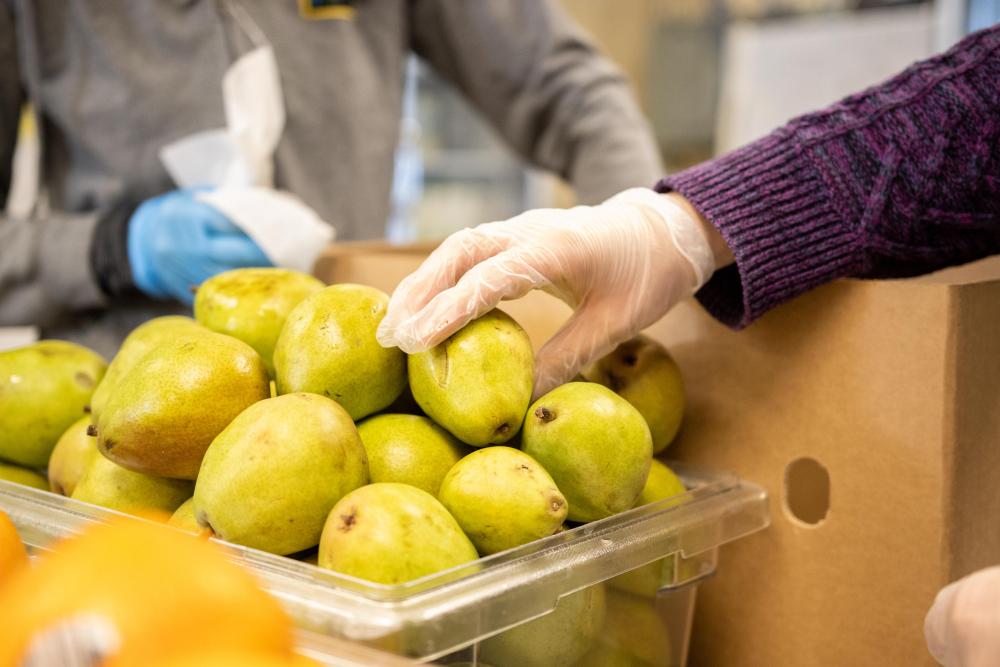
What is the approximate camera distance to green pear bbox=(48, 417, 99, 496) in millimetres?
782

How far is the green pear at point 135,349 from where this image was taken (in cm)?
76

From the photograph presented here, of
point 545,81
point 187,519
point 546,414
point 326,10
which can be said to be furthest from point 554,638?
point 545,81

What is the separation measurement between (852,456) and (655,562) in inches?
8.7

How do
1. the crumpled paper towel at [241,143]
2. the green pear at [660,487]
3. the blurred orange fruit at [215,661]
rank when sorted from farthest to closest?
the crumpled paper towel at [241,143] < the green pear at [660,487] < the blurred orange fruit at [215,661]

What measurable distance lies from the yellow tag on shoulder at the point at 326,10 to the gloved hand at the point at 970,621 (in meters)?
1.36

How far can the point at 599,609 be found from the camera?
2.10 feet

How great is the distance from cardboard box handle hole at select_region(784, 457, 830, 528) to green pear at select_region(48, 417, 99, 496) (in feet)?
2.05

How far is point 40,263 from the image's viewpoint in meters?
1.40

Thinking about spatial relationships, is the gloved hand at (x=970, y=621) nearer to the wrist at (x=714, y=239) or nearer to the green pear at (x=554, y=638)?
the green pear at (x=554, y=638)

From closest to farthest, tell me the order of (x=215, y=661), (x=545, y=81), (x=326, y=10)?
(x=215, y=661)
(x=326, y=10)
(x=545, y=81)

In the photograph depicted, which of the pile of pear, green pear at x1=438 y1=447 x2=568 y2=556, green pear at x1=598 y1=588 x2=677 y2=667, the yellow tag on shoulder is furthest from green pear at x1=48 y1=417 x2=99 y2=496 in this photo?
the yellow tag on shoulder

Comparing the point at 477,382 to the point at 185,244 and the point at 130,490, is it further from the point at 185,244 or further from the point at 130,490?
the point at 185,244

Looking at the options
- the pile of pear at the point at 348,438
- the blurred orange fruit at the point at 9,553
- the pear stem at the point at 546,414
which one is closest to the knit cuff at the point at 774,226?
the pile of pear at the point at 348,438

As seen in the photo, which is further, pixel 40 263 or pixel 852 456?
pixel 40 263
